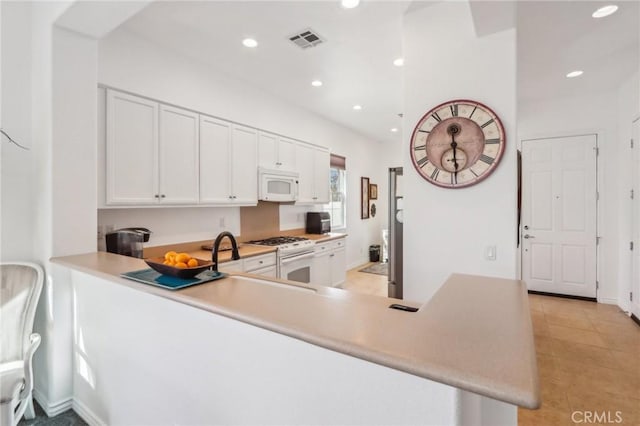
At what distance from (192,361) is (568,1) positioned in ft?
10.8

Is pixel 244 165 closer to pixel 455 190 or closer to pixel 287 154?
pixel 287 154

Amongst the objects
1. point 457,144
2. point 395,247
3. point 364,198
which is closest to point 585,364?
point 395,247

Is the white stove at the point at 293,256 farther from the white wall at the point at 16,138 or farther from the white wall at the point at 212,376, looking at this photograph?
the white wall at the point at 16,138

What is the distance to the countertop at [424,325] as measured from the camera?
660 millimetres

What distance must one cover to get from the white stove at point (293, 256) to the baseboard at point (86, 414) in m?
2.06

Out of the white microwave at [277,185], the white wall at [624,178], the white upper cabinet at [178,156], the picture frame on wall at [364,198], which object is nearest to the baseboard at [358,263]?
the picture frame on wall at [364,198]

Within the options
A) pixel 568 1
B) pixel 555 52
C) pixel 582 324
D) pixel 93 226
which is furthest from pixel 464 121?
pixel 582 324

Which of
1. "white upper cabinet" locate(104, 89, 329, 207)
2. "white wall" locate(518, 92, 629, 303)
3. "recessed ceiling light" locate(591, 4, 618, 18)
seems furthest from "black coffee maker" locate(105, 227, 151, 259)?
"white wall" locate(518, 92, 629, 303)

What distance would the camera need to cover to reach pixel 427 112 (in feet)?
8.01

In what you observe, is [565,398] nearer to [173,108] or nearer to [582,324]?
[582,324]

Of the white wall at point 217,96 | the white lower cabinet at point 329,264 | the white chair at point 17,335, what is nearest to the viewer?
the white chair at point 17,335

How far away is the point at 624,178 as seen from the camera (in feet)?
12.7

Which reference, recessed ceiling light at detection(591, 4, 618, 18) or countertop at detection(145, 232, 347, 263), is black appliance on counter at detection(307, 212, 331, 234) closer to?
countertop at detection(145, 232, 347, 263)

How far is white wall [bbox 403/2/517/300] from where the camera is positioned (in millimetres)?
2180
